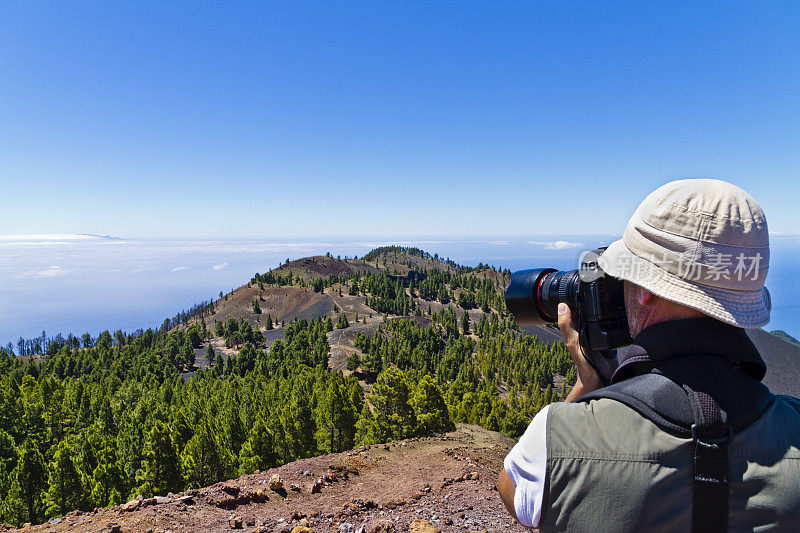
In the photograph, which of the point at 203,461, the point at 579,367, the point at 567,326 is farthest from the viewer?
the point at 203,461

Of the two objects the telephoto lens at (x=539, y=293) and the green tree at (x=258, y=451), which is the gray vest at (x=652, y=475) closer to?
the telephoto lens at (x=539, y=293)

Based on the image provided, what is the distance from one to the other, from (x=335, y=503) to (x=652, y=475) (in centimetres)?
1444

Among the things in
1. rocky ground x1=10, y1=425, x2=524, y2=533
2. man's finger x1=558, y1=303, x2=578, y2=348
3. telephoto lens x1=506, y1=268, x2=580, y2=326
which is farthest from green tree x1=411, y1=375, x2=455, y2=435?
man's finger x1=558, y1=303, x2=578, y2=348

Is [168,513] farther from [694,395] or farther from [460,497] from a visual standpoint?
[694,395]

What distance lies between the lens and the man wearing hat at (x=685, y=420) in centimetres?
136

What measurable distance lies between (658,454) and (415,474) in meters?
17.1

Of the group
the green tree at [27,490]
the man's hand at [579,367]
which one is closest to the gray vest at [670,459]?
the man's hand at [579,367]

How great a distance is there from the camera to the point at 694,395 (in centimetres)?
142

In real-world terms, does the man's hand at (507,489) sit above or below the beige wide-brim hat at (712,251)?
below

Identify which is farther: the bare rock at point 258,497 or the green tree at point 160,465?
the green tree at point 160,465

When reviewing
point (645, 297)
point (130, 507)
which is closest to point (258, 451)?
point (130, 507)

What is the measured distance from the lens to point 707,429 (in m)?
1.34

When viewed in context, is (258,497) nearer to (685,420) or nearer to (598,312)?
(598,312)

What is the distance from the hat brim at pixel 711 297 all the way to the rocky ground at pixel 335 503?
913 centimetres
